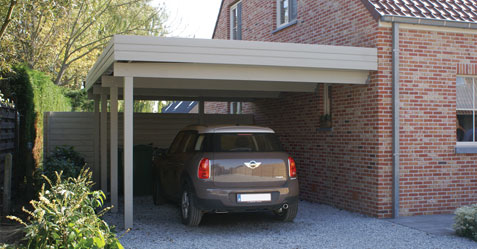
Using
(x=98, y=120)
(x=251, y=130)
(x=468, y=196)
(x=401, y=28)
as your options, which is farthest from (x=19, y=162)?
(x=468, y=196)

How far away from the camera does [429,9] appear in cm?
945

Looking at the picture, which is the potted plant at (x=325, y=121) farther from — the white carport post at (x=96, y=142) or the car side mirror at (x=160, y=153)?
the white carport post at (x=96, y=142)

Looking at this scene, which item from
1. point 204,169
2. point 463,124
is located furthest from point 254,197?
point 463,124

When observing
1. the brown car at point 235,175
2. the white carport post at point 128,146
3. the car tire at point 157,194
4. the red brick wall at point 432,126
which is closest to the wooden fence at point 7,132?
the car tire at point 157,194

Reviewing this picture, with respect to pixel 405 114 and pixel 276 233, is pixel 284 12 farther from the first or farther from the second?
pixel 276 233

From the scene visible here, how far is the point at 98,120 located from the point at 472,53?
8043 mm

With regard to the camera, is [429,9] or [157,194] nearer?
[429,9]

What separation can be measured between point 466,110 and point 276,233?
4.65 meters

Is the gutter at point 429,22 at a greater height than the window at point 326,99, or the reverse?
the gutter at point 429,22

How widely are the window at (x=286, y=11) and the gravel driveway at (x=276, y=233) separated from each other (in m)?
5.52

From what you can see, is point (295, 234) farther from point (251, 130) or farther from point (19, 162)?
point (19, 162)

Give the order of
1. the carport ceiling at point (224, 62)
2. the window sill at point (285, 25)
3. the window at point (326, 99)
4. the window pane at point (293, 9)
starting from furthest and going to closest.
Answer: the window pane at point (293, 9) → the window sill at point (285, 25) → the window at point (326, 99) → the carport ceiling at point (224, 62)

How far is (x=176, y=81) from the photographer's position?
373 inches

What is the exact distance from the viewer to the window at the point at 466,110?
30.9 ft
